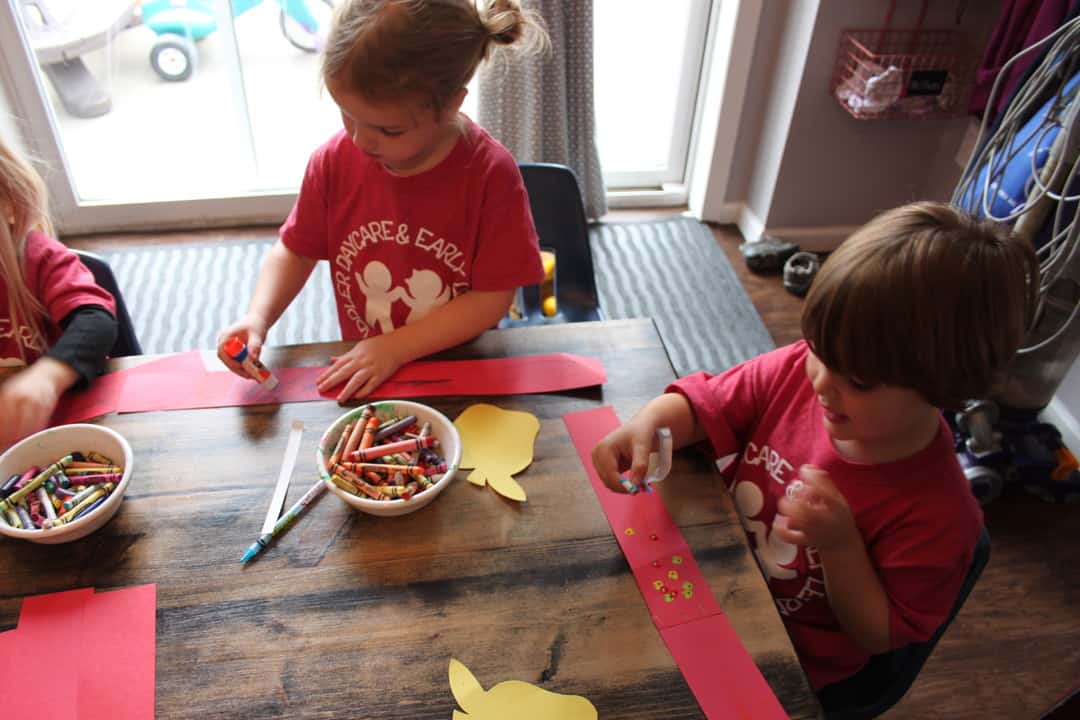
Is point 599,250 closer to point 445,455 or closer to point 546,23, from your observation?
point 546,23

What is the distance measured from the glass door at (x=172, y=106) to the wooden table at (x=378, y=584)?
2.03 meters

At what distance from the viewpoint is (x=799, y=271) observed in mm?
2510

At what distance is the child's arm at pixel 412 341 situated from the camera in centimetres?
99

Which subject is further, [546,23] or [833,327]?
[546,23]

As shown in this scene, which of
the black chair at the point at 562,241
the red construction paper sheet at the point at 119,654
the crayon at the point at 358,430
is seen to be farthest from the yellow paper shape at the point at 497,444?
the black chair at the point at 562,241

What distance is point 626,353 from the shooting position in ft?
3.46

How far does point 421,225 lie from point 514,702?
2.32 ft

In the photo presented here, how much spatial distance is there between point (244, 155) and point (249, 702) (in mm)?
2426

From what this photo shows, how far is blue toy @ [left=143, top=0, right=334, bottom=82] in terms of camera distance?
256 centimetres

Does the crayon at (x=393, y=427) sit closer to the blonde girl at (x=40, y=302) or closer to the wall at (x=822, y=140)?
the blonde girl at (x=40, y=302)

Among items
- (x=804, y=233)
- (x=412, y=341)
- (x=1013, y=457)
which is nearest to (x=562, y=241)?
(x=412, y=341)

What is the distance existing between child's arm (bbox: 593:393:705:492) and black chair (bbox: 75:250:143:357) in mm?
822

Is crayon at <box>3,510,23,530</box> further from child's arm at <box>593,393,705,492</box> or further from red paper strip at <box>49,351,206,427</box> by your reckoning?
child's arm at <box>593,393,705,492</box>

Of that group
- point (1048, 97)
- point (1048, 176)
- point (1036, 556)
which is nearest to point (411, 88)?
point (1048, 176)
